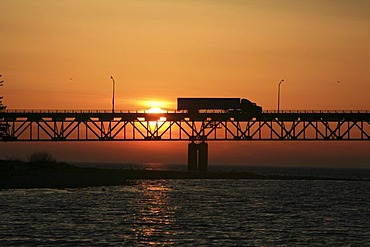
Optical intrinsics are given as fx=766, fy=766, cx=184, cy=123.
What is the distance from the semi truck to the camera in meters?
151

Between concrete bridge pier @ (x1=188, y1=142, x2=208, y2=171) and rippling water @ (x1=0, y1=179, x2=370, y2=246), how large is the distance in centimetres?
7158

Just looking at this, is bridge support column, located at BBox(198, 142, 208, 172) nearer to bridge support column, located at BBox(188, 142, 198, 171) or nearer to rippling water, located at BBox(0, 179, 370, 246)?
bridge support column, located at BBox(188, 142, 198, 171)

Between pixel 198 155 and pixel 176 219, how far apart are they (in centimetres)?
10018

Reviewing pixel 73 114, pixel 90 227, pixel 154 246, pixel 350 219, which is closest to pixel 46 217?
pixel 90 227

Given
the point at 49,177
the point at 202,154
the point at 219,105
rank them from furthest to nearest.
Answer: the point at 202,154
the point at 219,105
the point at 49,177

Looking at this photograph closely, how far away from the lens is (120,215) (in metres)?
55.3

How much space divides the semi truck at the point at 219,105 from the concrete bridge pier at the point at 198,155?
280 inches

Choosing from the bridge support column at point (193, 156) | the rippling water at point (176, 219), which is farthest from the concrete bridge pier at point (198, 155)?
the rippling water at point (176, 219)

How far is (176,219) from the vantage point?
5375 centimetres

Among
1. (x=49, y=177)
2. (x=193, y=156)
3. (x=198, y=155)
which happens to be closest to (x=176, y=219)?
(x=49, y=177)

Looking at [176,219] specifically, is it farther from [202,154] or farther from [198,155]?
[198,155]

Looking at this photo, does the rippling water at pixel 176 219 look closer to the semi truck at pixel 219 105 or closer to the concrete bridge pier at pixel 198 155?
the semi truck at pixel 219 105

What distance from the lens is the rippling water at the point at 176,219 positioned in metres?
42.8

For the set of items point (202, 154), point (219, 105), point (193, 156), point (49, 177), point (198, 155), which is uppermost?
point (219, 105)
